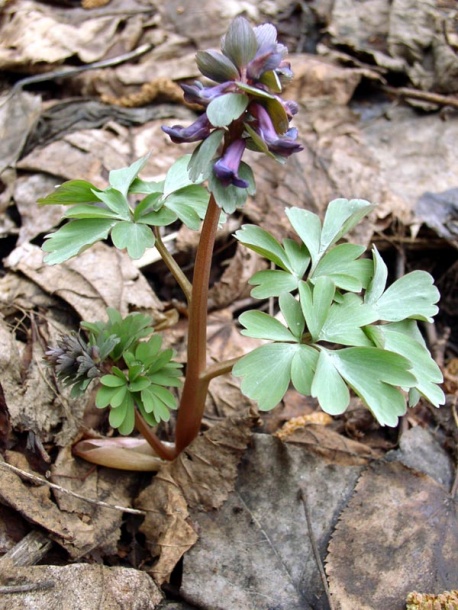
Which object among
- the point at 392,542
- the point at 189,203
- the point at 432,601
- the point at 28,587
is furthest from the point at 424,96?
the point at 28,587

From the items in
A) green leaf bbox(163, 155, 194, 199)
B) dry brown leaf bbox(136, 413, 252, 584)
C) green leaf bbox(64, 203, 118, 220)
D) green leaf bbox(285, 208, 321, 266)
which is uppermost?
green leaf bbox(64, 203, 118, 220)

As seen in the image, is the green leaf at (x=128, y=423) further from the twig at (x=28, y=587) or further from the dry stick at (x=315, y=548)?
the dry stick at (x=315, y=548)

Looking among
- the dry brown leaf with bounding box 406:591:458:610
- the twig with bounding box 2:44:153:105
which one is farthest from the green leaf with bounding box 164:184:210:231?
the twig with bounding box 2:44:153:105

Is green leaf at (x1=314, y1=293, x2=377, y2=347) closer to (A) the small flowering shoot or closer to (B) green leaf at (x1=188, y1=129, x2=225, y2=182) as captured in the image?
(A) the small flowering shoot

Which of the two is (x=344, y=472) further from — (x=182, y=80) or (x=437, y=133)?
(x=182, y=80)

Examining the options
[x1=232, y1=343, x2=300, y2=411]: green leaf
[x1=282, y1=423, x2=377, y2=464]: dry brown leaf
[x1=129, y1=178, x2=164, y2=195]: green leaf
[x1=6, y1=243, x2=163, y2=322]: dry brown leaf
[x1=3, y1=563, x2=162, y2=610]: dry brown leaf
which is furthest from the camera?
[x1=6, y1=243, x2=163, y2=322]: dry brown leaf

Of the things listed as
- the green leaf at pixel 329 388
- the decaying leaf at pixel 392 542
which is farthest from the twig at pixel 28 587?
the green leaf at pixel 329 388

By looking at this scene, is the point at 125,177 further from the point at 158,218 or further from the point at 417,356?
the point at 417,356
